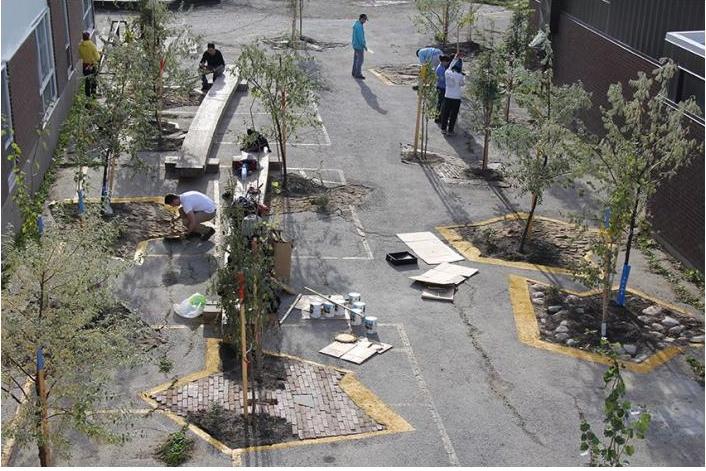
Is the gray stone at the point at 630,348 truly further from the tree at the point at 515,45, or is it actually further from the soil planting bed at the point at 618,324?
the tree at the point at 515,45

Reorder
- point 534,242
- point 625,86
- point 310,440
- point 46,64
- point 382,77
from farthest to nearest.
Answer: point 382,77 < point 46,64 < point 625,86 < point 534,242 < point 310,440

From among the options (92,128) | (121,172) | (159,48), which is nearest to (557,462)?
(92,128)

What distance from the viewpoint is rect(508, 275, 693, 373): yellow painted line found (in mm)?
12906

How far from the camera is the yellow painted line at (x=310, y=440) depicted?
10.7 metres

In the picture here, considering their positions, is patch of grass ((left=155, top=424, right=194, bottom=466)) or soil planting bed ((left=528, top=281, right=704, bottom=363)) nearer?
patch of grass ((left=155, top=424, right=194, bottom=466))

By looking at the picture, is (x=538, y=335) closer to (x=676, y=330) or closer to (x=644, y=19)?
(x=676, y=330)

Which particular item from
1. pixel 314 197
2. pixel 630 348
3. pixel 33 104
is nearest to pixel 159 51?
pixel 33 104

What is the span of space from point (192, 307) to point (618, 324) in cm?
574

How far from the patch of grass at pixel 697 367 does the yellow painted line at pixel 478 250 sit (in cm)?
288

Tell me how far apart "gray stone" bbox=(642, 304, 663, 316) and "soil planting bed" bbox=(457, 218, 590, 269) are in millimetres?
1668

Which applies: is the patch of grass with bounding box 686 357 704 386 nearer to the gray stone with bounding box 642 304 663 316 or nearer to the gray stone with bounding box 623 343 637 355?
the gray stone with bounding box 623 343 637 355

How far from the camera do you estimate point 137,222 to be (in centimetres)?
1669

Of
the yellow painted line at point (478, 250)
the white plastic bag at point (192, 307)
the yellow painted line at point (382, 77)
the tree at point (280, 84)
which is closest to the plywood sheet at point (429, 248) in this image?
the yellow painted line at point (478, 250)

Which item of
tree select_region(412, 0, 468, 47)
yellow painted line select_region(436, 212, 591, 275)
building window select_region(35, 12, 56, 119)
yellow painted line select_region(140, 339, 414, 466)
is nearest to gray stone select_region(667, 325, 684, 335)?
yellow painted line select_region(436, 212, 591, 275)
